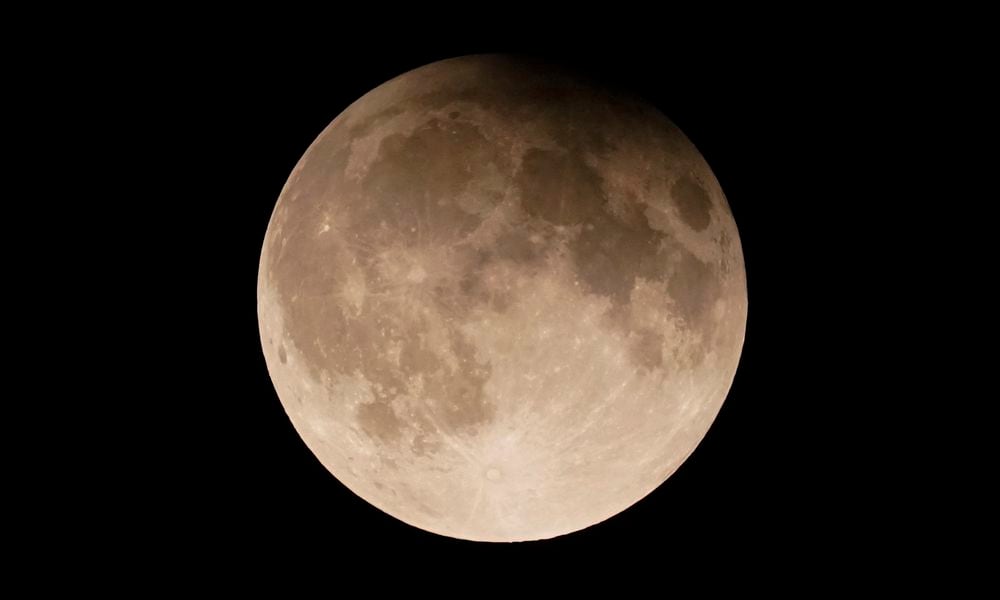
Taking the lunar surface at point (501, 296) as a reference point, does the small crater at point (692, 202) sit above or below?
above

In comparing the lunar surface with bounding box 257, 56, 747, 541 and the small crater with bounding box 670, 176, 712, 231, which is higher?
the small crater with bounding box 670, 176, 712, 231

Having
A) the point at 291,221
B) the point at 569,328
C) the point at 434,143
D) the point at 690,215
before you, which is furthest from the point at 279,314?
the point at 690,215

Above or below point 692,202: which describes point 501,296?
below

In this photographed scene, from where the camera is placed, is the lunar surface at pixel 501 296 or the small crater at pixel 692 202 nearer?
the lunar surface at pixel 501 296

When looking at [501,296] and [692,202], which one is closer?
[501,296]

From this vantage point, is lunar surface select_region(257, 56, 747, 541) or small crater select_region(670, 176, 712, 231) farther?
small crater select_region(670, 176, 712, 231)
